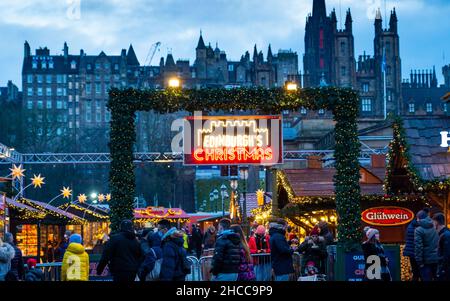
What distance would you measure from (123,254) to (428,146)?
826 centimetres

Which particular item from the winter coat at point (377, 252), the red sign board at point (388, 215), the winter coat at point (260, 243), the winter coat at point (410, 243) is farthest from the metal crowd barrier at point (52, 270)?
the red sign board at point (388, 215)

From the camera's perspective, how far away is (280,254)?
14492 mm

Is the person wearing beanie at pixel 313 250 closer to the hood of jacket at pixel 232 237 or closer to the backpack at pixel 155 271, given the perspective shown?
the backpack at pixel 155 271

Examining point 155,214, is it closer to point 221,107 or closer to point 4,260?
point 221,107

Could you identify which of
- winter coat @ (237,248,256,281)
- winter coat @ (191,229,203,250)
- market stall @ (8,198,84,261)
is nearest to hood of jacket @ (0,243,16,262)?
winter coat @ (237,248,256,281)

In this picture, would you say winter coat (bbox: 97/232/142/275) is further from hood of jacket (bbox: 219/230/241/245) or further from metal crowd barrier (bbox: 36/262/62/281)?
metal crowd barrier (bbox: 36/262/62/281)

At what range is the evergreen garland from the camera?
19.7m

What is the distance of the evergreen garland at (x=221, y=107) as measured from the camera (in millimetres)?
19688

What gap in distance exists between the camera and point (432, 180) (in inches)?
679

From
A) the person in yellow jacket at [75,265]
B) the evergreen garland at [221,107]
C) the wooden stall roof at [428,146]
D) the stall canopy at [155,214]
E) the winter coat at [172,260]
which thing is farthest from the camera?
the stall canopy at [155,214]

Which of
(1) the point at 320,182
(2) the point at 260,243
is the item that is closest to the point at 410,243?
(2) the point at 260,243

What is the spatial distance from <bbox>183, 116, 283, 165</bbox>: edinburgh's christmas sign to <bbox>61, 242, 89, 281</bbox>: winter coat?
7.70 m

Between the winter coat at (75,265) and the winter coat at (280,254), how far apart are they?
3.36 m

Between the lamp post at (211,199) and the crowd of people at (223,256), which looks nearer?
the crowd of people at (223,256)
